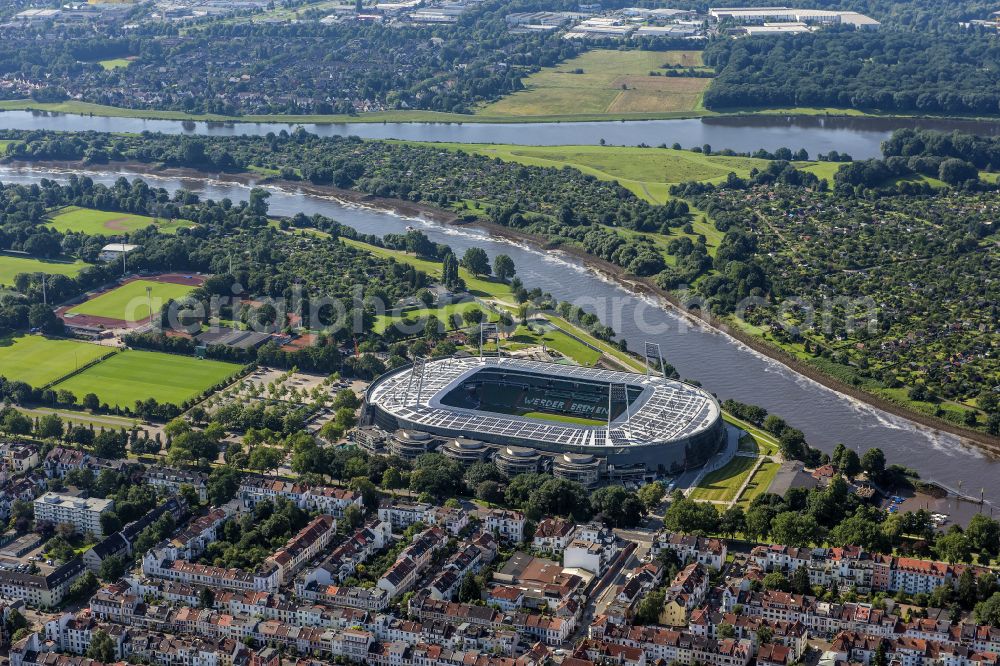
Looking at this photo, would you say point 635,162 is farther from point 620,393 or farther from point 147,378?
point 147,378

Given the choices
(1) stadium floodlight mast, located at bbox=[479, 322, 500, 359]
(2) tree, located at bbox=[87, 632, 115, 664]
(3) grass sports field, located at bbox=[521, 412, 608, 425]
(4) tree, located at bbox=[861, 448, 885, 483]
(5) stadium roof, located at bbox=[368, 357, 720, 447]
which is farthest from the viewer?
(1) stadium floodlight mast, located at bbox=[479, 322, 500, 359]

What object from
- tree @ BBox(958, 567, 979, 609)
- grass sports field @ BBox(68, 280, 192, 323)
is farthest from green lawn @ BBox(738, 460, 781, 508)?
grass sports field @ BBox(68, 280, 192, 323)

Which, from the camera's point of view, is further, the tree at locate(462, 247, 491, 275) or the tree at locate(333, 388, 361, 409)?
the tree at locate(462, 247, 491, 275)

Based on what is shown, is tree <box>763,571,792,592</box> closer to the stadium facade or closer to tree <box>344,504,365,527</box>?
the stadium facade

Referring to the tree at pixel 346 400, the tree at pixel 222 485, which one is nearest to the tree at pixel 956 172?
the tree at pixel 346 400

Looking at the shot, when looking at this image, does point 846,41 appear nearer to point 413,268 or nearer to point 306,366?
point 413,268

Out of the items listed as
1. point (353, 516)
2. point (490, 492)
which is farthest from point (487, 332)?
point (353, 516)

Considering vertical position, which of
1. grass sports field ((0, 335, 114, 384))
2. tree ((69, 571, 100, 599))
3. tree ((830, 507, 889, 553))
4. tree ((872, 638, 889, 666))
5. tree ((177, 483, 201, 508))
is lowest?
grass sports field ((0, 335, 114, 384))
